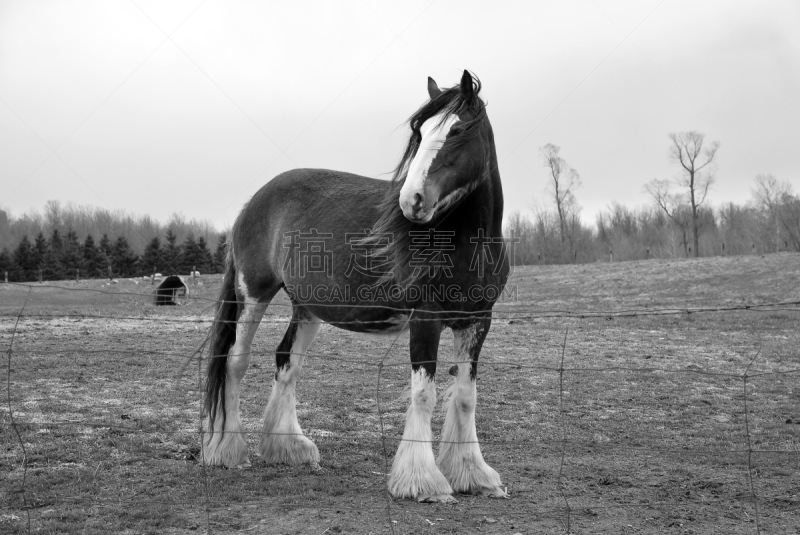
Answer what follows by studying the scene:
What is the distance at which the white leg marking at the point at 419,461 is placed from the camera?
4129mm

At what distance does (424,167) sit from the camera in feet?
13.0

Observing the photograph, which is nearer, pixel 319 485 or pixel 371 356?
pixel 319 485

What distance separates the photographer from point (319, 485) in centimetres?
455

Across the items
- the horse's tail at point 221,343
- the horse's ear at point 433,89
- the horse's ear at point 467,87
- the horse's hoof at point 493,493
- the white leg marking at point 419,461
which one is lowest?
the horse's hoof at point 493,493

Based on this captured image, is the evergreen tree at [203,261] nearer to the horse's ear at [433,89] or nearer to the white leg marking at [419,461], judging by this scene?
the horse's ear at [433,89]

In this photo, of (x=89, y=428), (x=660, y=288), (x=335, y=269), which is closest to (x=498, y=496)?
(x=335, y=269)

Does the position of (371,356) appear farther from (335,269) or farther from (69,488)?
(69,488)

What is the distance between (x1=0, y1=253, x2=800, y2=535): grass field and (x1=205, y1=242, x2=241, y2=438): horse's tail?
0.34 metres

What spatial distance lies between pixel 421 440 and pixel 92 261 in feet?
162

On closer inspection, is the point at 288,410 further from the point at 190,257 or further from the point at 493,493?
the point at 190,257

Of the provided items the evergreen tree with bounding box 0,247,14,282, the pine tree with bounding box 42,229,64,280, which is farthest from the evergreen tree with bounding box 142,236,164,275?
the evergreen tree with bounding box 0,247,14,282

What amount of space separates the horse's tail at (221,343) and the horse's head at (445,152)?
188 cm

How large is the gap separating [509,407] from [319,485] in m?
Result: 3.03

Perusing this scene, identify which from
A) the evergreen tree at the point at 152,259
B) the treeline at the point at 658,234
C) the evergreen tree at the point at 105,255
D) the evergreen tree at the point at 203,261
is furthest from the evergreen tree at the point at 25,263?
the treeline at the point at 658,234
